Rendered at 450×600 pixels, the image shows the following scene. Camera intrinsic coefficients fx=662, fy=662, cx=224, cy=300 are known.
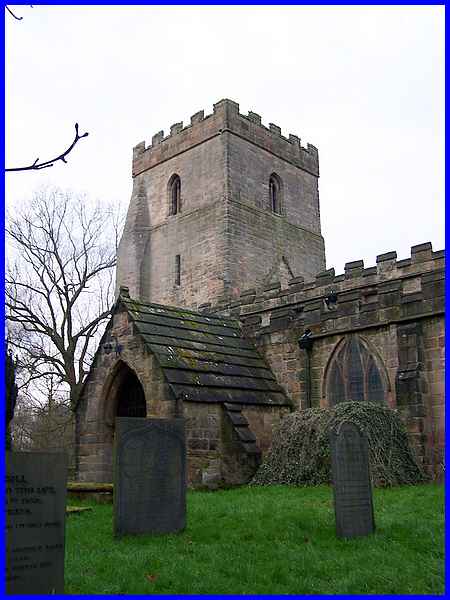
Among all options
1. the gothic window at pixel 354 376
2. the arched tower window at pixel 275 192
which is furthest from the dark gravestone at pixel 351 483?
the arched tower window at pixel 275 192

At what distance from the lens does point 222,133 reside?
32844 mm

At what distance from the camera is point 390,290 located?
13.9m

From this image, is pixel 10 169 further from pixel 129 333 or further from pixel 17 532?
pixel 129 333

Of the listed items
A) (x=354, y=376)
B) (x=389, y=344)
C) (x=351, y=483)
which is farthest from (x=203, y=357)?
(x=351, y=483)

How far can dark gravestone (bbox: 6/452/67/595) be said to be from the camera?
16.4ft

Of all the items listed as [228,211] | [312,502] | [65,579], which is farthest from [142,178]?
[65,579]

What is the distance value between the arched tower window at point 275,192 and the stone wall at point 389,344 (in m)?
17.7

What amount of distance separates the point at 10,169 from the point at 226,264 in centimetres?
2740

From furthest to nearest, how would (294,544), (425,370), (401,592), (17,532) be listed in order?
(425,370) < (294,544) < (401,592) < (17,532)

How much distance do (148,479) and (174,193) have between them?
2895 centimetres

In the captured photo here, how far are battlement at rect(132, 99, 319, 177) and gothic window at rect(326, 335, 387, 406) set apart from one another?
20.6m

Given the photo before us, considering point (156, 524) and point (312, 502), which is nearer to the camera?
point (156, 524)

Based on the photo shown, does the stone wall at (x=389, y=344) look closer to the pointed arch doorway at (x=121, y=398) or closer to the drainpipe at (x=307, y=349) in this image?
the drainpipe at (x=307, y=349)

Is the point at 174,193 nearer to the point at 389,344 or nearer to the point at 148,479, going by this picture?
the point at 389,344
